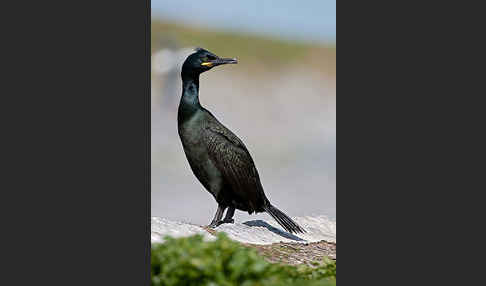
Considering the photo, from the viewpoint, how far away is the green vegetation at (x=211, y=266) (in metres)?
8.27

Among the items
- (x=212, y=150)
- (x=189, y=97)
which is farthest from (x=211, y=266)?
(x=189, y=97)

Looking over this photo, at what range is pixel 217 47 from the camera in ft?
43.7

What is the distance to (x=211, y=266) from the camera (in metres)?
8.27

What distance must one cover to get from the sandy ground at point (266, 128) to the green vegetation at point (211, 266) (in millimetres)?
3436

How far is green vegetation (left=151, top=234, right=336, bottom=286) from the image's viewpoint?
27.1 ft

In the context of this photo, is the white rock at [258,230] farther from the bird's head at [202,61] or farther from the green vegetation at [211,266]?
the bird's head at [202,61]

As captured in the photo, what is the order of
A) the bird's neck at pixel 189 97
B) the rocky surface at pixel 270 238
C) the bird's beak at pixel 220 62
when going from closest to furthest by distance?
the rocky surface at pixel 270 238, the bird's beak at pixel 220 62, the bird's neck at pixel 189 97

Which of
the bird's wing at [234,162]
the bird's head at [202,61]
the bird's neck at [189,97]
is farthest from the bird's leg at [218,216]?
the bird's head at [202,61]

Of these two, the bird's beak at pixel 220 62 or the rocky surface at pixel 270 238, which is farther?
the bird's beak at pixel 220 62

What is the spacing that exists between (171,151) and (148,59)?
224 centimetres

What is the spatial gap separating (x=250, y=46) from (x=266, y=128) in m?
1.54

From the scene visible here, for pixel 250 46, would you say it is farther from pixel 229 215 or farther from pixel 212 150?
pixel 229 215

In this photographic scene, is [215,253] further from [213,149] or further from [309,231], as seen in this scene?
[309,231]

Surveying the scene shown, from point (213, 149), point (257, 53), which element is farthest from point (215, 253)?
point (257, 53)
